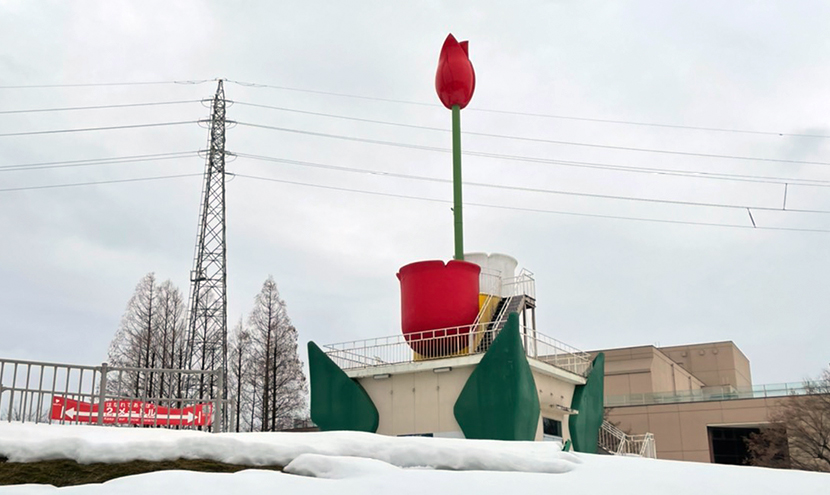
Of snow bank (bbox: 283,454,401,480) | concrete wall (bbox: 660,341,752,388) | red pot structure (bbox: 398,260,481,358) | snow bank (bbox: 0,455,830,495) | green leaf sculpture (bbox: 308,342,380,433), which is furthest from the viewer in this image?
concrete wall (bbox: 660,341,752,388)

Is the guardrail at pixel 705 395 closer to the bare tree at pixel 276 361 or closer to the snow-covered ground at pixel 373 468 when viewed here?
the bare tree at pixel 276 361

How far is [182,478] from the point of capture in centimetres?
651

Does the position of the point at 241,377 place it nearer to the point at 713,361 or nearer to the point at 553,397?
Answer: the point at 553,397

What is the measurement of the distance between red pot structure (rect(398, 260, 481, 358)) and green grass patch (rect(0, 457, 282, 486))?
12.6 m

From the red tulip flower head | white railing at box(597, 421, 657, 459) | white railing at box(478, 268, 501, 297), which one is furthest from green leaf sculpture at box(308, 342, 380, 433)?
white railing at box(597, 421, 657, 459)

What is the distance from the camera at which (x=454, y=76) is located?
76.5 feet

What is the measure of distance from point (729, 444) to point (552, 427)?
32.3 m

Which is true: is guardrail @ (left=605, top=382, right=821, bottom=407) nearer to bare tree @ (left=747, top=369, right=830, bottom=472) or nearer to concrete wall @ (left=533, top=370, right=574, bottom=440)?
bare tree @ (left=747, top=369, right=830, bottom=472)

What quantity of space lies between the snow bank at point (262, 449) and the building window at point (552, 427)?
459 inches

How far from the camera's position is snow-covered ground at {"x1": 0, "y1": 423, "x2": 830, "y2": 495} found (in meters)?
6.59

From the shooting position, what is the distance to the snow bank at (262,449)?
25.1ft

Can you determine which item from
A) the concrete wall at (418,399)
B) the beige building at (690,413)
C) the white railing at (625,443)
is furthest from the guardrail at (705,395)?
the concrete wall at (418,399)

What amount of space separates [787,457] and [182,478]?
42.4 m

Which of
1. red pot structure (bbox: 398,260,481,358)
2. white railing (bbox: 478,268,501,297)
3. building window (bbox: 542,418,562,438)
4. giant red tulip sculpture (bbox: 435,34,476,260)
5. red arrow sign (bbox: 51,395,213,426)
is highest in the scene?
giant red tulip sculpture (bbox: 435,34,476,260)
